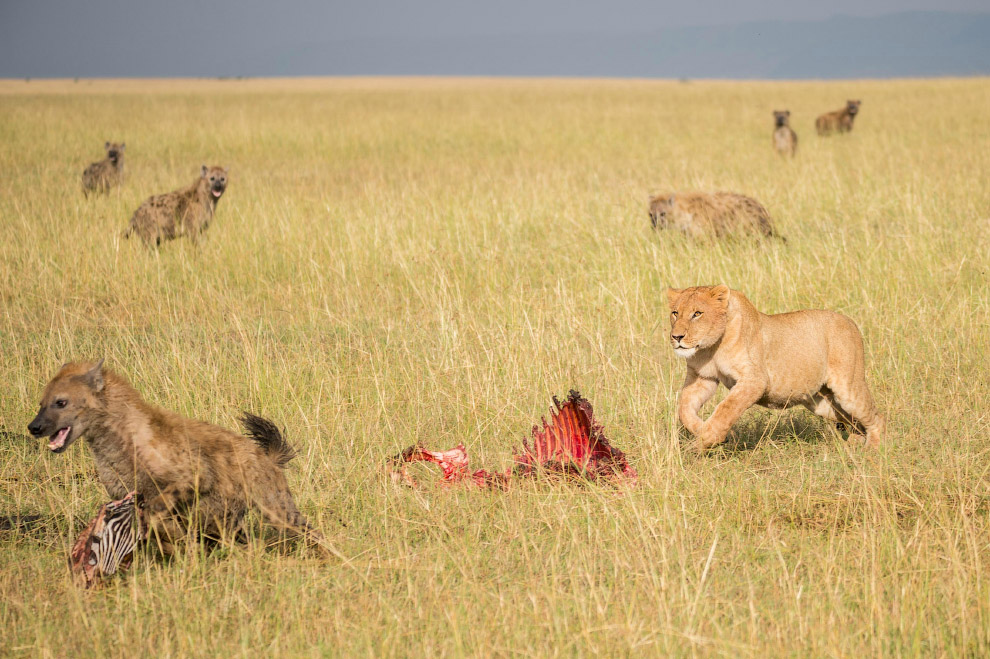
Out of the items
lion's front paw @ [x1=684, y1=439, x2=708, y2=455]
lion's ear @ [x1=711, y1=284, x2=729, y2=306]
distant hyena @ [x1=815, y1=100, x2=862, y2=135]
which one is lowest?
lion's front paw @ [x1=684, y1=439, x2=708, y2=455]

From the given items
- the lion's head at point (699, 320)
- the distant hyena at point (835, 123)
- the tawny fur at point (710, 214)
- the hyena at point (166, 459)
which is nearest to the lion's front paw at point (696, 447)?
the lion's head at point (699, 320)

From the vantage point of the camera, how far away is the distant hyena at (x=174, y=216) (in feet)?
27.6

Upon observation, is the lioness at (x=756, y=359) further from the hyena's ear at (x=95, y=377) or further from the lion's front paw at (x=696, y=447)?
the hyena's ear at (x=95, y=377)

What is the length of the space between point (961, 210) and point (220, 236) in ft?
21.3

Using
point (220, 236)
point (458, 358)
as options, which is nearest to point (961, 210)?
point (458, 358)

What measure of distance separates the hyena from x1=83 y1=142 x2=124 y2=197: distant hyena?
831 centimetres

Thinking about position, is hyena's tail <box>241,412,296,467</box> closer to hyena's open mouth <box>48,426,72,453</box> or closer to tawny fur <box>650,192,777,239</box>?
hyena's open mouth <box>48,426,72,453</box>

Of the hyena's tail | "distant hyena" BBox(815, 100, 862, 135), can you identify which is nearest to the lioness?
the hyena's tail

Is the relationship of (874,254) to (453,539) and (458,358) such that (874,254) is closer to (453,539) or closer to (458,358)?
(458,358)

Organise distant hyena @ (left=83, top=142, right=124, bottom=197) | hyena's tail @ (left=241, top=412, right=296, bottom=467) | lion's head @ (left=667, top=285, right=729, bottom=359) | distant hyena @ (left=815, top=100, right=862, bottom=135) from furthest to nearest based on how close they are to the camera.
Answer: distant hyena @ (left=815, top=100, right=862, bottom=135)
distant hyena @ (left=83, top=142, right=124, bottom=197)
lion's head @ (left=667, top=285, right=729, bottom=359)
hyena's tail @ (left=241, top=412, right=296, bottom=467)

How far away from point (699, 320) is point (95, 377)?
2.15 m

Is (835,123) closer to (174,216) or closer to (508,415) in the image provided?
(174,216)

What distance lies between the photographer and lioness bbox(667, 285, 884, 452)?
374 centimetres

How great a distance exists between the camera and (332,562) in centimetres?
323
